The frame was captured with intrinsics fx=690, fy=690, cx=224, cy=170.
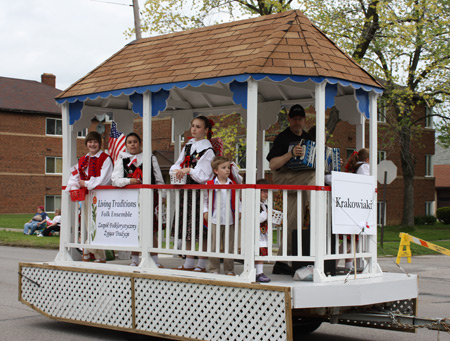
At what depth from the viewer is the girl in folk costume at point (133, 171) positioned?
28.4 feet

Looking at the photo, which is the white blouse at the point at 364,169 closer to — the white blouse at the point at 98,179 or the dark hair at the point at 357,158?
the dark hair at the point at 357,158

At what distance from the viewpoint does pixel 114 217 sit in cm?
877

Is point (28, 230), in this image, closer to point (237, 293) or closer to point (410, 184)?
point (410, 184)

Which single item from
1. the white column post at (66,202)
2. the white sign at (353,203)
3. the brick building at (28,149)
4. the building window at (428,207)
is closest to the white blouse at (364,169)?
the white sign at (353,203)

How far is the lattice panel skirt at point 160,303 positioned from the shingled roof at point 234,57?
2306 mm

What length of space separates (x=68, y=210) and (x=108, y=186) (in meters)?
0.92

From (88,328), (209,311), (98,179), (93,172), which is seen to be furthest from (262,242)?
(88,328)

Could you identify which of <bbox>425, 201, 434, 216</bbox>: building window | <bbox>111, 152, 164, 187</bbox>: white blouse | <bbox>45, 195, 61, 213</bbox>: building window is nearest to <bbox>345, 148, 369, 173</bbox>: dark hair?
<bbox>111, 152, 164, 187</bbox>: white blouse

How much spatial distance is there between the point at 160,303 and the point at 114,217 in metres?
1.58

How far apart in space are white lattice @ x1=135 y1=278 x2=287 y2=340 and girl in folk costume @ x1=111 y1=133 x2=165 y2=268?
86 cm

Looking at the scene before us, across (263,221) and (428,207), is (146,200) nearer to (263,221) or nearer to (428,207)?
(263,221)

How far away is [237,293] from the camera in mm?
6918

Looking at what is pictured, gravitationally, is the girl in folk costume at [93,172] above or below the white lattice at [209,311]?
above

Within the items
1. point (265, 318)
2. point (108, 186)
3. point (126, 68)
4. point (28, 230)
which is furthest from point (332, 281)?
point (28, 230)
